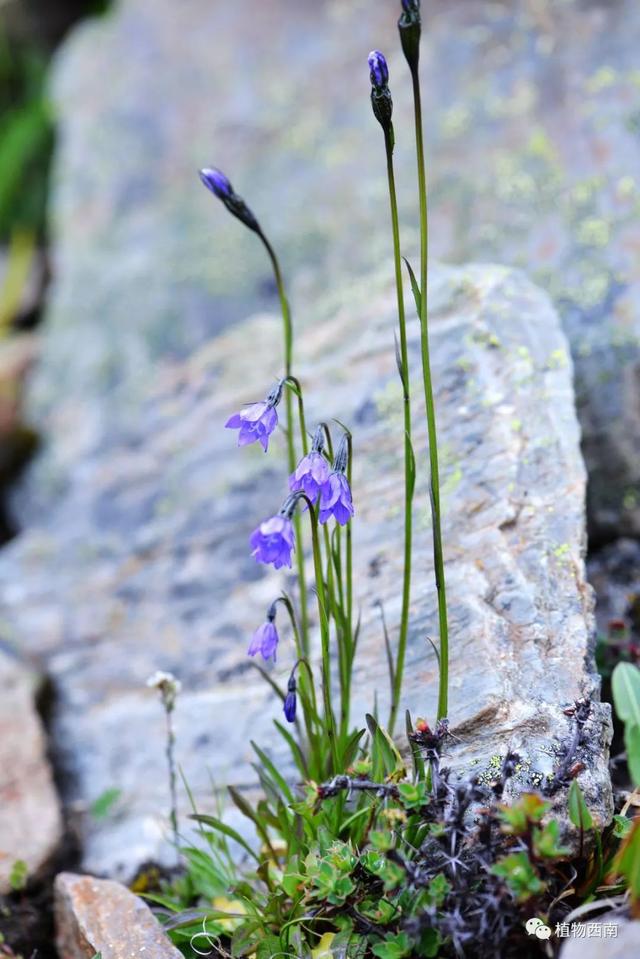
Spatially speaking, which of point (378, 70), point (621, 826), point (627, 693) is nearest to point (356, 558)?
point (627, 693)

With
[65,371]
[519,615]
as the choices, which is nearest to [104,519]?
[65,371]

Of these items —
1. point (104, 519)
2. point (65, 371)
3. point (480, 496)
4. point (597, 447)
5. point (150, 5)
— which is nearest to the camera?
point (480, 496)

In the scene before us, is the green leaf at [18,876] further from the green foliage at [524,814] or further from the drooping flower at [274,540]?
the green foliage at [524,814]

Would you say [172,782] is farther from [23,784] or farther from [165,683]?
[23,784]

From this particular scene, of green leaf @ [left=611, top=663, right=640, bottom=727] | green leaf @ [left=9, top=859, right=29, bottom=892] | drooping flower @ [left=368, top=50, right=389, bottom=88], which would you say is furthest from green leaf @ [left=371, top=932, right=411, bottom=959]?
drooping flower @ [left=368, top=50, right=389, bottom=88]

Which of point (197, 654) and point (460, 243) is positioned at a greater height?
point (460, 243)

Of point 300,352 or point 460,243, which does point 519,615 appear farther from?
point 460,243
